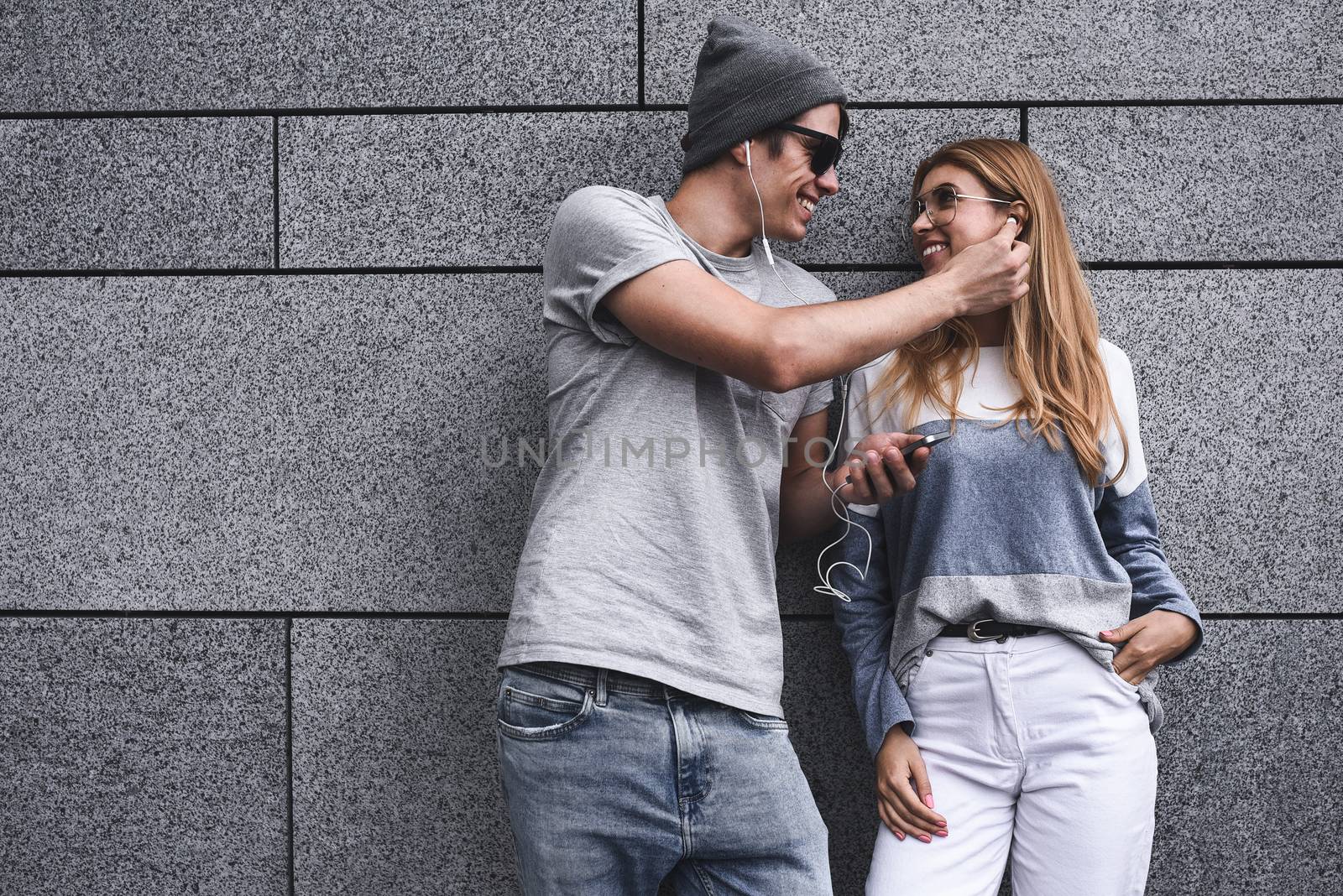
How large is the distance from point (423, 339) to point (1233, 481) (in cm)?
239

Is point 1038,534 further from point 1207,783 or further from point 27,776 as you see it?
point 27,776

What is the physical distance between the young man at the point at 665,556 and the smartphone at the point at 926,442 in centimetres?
2

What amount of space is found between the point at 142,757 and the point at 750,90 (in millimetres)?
2536

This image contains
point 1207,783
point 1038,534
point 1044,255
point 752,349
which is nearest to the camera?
point 752,349

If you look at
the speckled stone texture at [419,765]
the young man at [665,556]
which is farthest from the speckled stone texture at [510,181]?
the speckled stone texture at [419,765]

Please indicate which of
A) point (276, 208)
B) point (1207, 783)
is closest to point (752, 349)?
point (276, 208)

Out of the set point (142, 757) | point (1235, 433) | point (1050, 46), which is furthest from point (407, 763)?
point (1050, 46)

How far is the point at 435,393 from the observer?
2.64 meters

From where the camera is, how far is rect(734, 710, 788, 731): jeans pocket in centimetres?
177

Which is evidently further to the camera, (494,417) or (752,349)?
(494,417)

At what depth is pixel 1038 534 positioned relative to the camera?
2008 mm

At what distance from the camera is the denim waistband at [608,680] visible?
1684 millimetres

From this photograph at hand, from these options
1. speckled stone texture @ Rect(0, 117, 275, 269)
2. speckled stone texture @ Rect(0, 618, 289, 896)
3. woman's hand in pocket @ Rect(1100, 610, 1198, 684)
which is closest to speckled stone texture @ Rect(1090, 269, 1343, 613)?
woman's hand in pocket @ Rect(1100, 610, 1198, 684)

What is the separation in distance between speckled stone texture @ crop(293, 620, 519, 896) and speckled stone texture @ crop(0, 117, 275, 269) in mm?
1203
